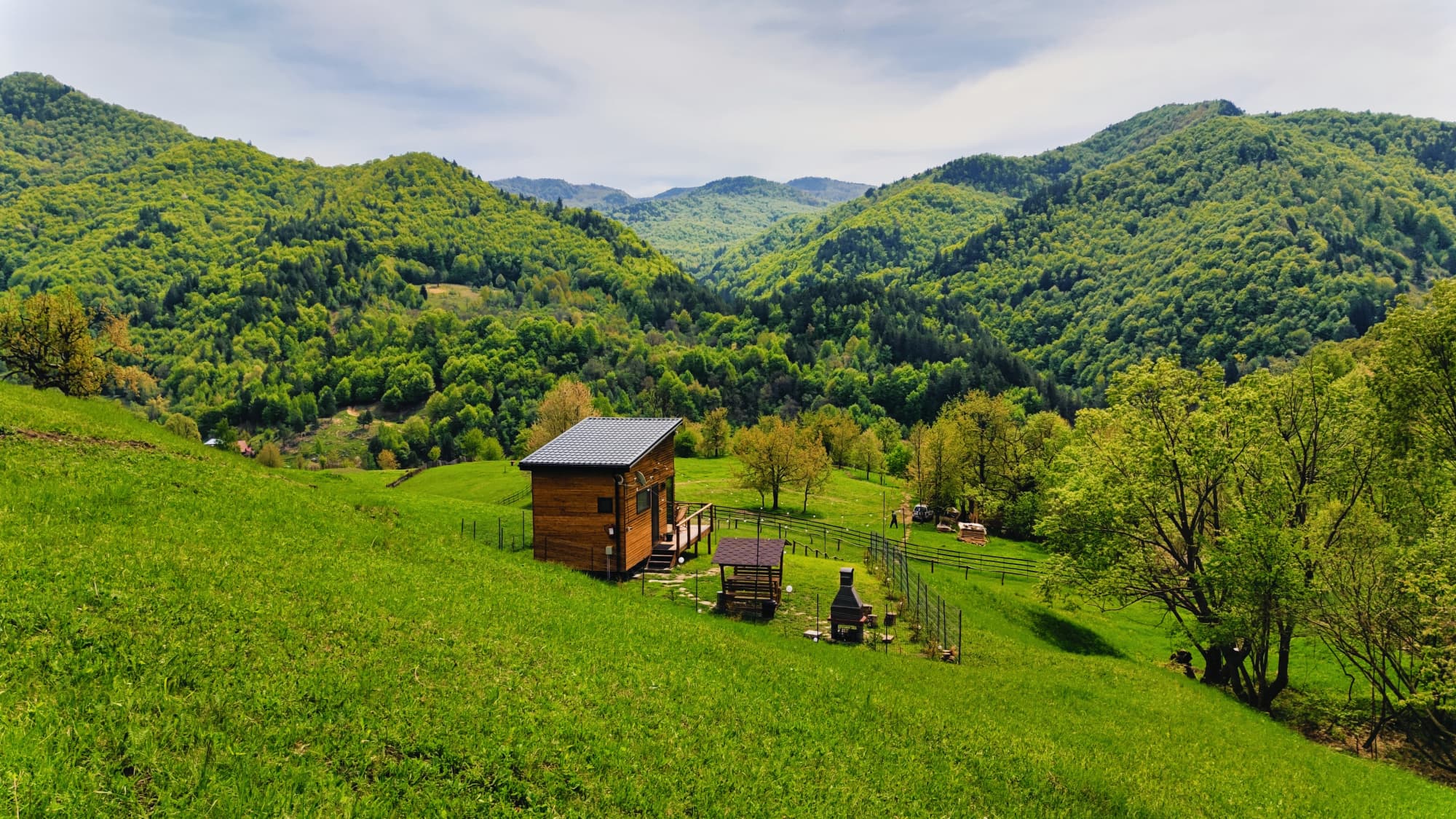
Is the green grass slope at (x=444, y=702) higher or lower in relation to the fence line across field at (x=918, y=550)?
higher

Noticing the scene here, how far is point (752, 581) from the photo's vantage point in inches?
920

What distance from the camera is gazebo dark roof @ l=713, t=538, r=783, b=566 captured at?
76.7 ft

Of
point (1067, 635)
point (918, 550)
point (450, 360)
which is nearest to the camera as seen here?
point (1067, 635)

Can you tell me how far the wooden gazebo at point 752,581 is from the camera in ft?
75.3

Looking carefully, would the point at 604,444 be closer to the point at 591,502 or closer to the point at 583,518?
the point at 591,502

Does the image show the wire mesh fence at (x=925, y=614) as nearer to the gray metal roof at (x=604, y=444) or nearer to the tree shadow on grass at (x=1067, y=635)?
the tree shadow on grass at (x=1067, y=635)

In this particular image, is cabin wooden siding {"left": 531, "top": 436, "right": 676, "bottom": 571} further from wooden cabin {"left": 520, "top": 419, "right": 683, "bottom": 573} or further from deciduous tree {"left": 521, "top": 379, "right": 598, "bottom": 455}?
deciduous tree {"left": 521, "top": 379, "right": 598, "bottom": 455}

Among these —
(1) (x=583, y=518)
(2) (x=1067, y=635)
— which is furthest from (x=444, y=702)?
(2) (x=1067, y=635)

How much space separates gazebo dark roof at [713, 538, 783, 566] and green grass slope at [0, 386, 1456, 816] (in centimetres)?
438

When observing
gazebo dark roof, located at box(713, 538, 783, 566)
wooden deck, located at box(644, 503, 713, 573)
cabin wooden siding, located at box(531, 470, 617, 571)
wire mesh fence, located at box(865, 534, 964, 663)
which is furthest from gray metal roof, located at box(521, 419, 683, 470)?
wire mesh fence, located at box(865, 534, 964, 663)

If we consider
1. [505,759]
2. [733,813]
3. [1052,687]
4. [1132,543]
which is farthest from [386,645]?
[1132,543]

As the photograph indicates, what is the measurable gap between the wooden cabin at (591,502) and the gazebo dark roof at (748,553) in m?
4.37

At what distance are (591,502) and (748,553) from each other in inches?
268

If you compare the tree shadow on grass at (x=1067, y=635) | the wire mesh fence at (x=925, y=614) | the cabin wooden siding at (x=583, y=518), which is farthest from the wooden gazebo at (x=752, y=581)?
the tree shadow on grass at (x=1067, y=635)
